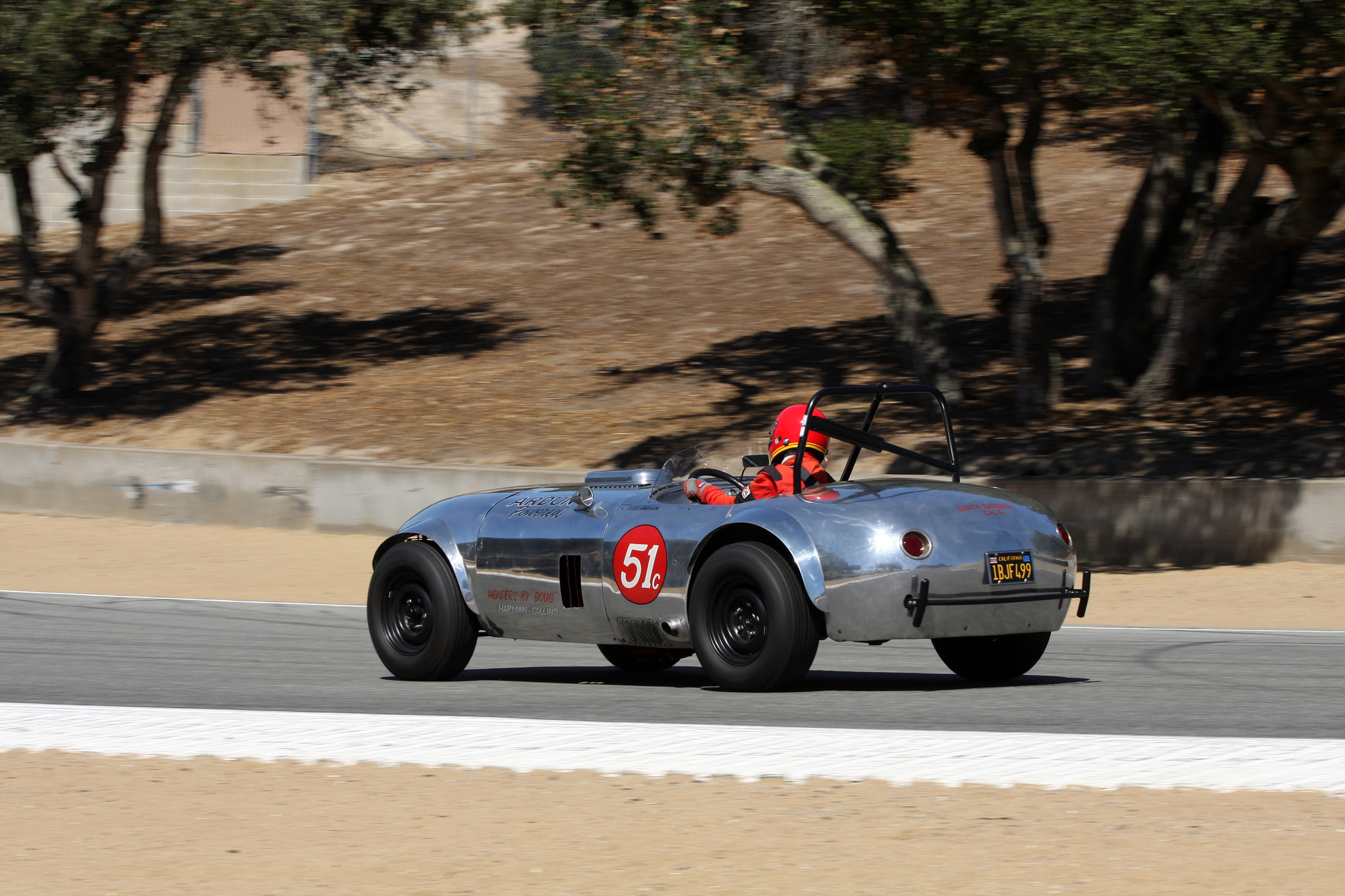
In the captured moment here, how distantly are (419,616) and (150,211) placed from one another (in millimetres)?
17833

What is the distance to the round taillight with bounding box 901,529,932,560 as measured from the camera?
7312mm

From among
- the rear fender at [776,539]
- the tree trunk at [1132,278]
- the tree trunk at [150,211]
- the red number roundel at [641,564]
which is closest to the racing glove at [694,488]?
the red number roundel at [641,564]

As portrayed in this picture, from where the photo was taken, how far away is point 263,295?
3281cm

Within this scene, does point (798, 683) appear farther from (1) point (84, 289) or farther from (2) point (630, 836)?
(1) point (84, 289)

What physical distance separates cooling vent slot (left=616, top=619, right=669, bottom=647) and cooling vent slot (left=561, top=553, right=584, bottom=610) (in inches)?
10.2

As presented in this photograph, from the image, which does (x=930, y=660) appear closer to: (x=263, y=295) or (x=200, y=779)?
(x=200, y=779)

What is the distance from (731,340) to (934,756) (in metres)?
21.1

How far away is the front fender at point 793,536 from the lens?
7320 mm

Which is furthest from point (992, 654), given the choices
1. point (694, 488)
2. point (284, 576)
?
point (284, 576)

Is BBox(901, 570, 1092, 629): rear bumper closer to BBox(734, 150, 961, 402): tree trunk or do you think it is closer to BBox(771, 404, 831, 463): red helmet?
BBox(771, 404, 831, 463): red helmet

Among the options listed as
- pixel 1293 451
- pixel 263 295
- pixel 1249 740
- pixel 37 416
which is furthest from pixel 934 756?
pixel 263 295

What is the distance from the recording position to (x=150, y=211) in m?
24.8

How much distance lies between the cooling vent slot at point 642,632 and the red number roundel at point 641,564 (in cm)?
11

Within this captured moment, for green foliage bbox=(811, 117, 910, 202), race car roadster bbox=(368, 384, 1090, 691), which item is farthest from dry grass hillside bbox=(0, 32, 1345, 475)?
race car roadster bbox=(368, 384, 1090, 691)
